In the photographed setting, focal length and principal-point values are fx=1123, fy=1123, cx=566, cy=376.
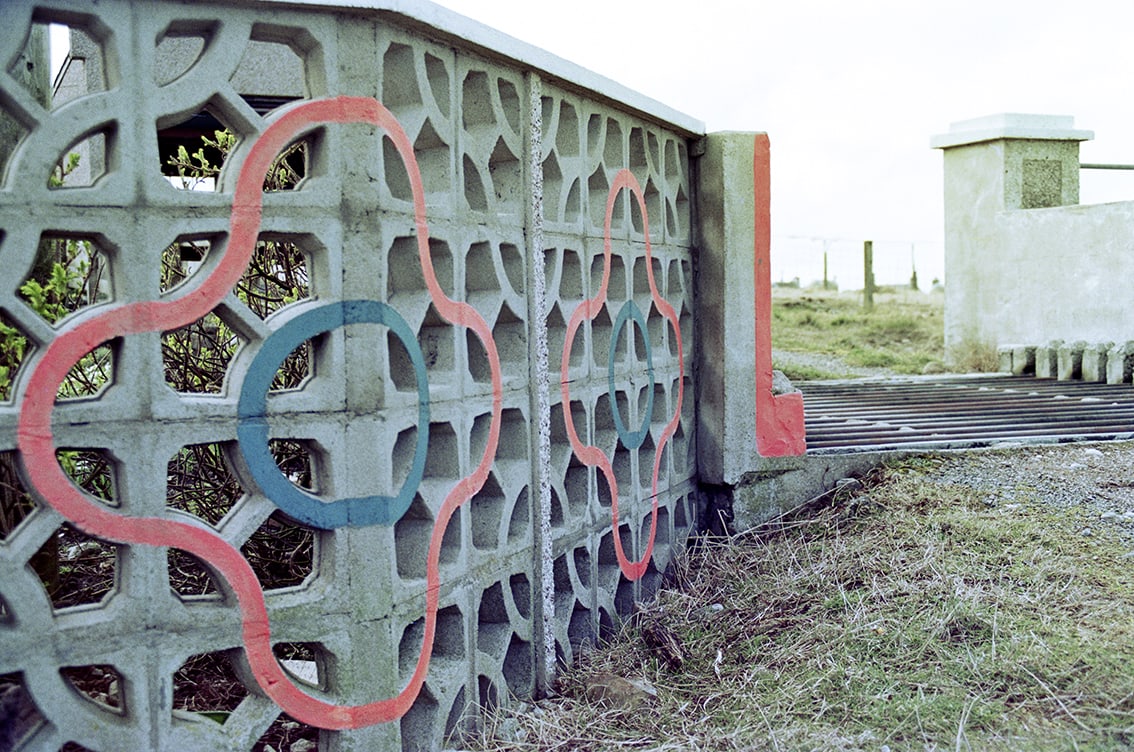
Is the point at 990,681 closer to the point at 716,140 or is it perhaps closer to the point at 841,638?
the point at 841,638

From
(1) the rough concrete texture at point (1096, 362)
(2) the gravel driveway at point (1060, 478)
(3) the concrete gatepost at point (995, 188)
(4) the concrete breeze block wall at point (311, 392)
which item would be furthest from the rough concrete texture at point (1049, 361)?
(4) the concrete breeze block wall at point (311, 392)

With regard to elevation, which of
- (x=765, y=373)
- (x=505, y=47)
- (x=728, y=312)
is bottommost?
(x=765, y=373)

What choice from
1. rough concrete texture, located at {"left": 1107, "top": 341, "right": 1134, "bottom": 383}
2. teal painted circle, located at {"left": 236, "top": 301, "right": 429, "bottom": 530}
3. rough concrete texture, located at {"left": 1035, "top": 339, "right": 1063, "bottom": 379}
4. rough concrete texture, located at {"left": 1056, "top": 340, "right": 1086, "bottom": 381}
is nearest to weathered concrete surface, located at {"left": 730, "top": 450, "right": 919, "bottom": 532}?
teal painted circle, located at {"left": 236, "top": 301, "right": 429, "bottom": 530}

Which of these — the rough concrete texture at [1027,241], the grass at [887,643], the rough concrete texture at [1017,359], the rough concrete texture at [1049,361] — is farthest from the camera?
the rough concrete texture at [1017,359]

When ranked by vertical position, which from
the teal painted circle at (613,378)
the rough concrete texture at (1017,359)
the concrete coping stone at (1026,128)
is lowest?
the rough concrete texture at (1017,359)

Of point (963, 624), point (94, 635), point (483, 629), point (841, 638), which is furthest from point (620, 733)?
point (94, 635)

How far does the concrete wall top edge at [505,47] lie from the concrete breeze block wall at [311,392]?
0.8 inches

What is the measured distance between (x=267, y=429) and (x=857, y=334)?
14.5 metres

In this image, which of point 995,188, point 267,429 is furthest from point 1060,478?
point 995,188

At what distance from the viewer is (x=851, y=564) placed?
5137 millimetres

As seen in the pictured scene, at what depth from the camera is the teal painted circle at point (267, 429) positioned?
305 centimetres

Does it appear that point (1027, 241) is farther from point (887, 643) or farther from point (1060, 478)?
point (887, 643)

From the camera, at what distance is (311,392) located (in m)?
3.17

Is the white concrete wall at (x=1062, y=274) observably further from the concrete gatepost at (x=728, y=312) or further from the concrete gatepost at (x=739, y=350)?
the concrete gatepost at (x=728, y=312)
